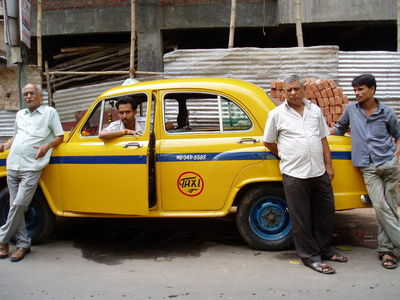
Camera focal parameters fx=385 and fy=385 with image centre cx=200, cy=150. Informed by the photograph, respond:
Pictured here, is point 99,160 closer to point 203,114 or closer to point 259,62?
point 203,114

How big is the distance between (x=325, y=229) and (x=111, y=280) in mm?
2134

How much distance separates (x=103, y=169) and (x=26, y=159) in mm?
816

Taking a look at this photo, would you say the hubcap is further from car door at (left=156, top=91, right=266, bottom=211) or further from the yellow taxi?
car door at (left=156, top=91, right=266, bottom=211)

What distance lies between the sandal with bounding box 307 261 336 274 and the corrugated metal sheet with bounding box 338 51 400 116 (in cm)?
521

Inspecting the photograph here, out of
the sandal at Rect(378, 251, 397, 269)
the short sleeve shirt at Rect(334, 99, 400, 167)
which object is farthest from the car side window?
the sandal at Rect(378, 251, 397, 269)

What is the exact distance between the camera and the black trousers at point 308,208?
3.70 metres

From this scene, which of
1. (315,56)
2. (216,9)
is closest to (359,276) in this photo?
(315,56)

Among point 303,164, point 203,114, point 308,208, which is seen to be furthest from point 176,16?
point 308,208

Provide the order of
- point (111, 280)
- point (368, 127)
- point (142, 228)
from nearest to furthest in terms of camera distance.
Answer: point (111, 280), point (368, 127), point (142, 228)

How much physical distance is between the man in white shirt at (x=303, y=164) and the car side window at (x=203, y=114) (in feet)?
1.60

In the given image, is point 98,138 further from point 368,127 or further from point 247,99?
point 368,127

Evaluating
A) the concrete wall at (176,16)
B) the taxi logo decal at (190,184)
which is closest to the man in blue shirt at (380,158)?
the taxi logo decal at (190,184)

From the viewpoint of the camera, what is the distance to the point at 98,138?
14.4ft

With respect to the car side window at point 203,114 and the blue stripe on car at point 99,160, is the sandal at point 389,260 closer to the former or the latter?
the car side window at point 203,114
